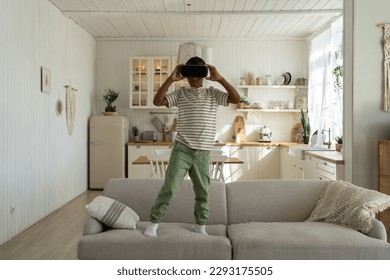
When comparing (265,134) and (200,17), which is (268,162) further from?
(200,17)

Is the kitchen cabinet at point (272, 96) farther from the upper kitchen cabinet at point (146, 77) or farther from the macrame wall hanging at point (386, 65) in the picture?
the macrame wall hanging at point (386, 65)

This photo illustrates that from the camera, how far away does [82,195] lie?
7223mm

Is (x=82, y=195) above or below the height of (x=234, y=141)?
below

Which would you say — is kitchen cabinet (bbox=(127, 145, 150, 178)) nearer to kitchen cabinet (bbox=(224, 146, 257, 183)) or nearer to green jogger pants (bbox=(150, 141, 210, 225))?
kitchen cabinet (bbox=(224, 146, 257, 183))

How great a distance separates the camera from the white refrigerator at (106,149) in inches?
299

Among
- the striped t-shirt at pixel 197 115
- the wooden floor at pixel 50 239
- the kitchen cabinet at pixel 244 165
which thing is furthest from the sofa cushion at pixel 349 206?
the kitchen cabinet at pixel 244 165

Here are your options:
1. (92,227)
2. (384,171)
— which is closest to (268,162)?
(384,171)

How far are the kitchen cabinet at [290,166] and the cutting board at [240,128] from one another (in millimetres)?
888

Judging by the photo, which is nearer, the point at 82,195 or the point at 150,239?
the point at 150,239

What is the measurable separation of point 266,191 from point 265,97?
5.06 metres

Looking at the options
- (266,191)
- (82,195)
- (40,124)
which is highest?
(40,124)

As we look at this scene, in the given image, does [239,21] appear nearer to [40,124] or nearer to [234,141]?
[234,141]

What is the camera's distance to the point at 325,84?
22.9 ft

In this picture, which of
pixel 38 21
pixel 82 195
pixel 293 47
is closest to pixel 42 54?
pixel 38 21
